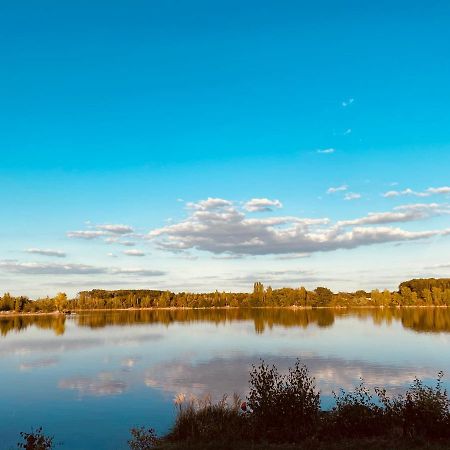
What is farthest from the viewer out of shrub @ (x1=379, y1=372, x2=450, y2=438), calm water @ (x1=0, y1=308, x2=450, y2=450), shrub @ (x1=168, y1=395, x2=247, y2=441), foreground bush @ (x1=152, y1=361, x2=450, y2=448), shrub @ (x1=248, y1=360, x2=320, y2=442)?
calm water @ (x1=0, y1=308, x2=450, y2=450)

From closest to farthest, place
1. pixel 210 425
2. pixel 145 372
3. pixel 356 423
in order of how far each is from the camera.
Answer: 1. pixel 356 423
2. pixel 210 425
3. pixel 145 372

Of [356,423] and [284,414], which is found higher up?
[284,414]

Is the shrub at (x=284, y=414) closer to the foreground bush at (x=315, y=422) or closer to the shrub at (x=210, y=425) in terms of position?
the foreground bush at (x=315, y=422)

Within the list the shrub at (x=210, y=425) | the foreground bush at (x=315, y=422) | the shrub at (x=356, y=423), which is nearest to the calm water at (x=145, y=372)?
the shrub at (x=210, y=425)

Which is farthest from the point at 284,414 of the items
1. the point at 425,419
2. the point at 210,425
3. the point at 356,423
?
the point at 425,419

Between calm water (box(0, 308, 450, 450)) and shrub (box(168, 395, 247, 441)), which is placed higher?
shrub (box(168, 395, 247, 441))

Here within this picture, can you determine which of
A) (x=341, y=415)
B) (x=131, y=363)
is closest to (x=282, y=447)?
(x=341, y=415)

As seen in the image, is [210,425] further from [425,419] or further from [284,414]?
[425,419]

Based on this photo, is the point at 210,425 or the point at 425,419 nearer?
the point at 425,419

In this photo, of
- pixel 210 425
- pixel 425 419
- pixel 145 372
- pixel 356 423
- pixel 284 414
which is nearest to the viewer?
pixel 425 419

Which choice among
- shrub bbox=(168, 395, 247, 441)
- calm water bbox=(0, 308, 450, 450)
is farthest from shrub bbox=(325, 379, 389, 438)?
calm water bbox=(0, 308, 450, 450)

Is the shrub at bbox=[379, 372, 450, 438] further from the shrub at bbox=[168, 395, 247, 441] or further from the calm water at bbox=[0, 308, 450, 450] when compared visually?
the calm water at bbox=[0, 308, 450, 450]

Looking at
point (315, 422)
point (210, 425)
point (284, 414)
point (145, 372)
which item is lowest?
point (145, 372)

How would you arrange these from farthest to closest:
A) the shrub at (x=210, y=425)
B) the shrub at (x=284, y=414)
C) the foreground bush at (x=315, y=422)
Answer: the shrub at (x=210, y=425) < the shrub at (x=284, y=414) < the foreground bush at (x=315, y=422)
